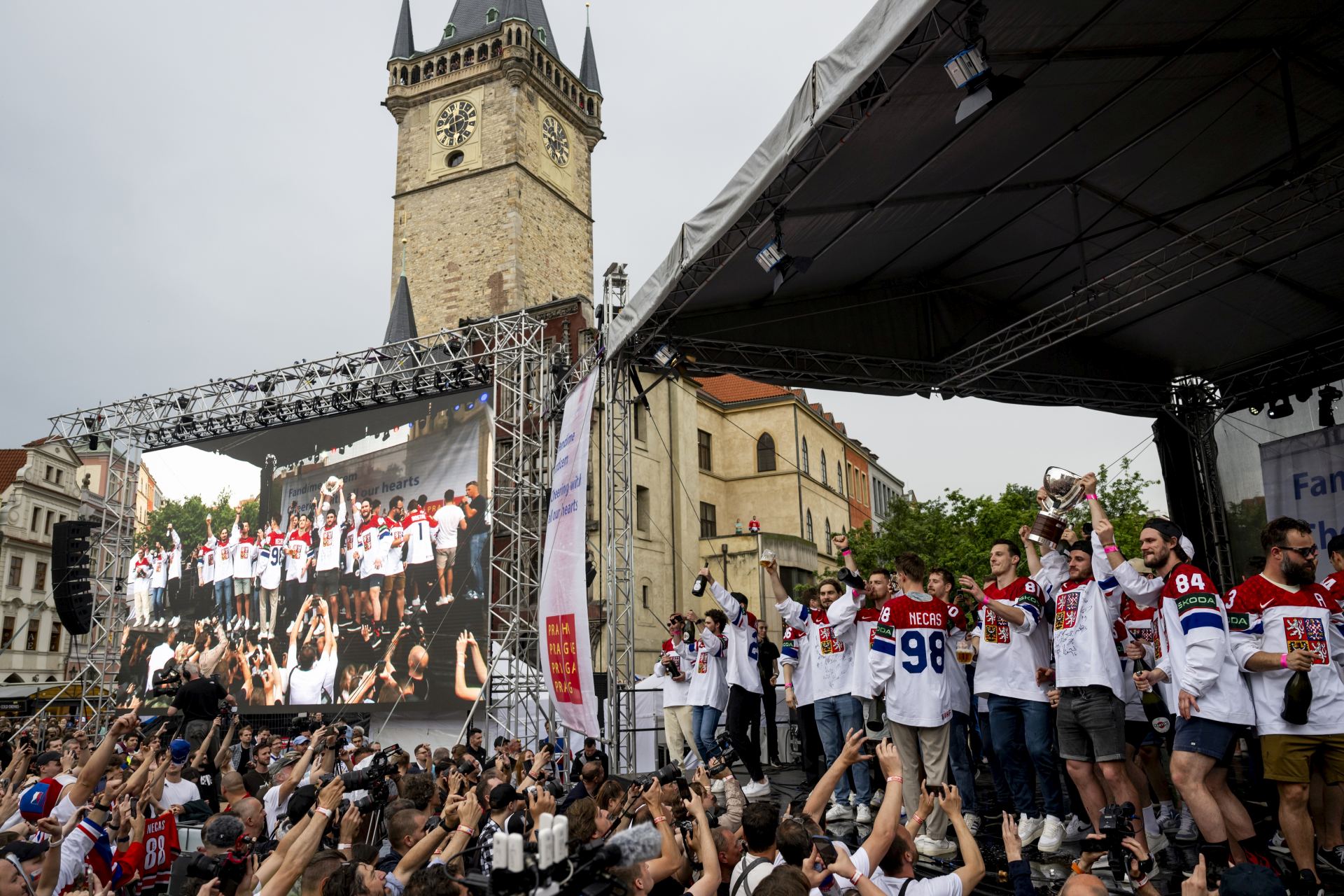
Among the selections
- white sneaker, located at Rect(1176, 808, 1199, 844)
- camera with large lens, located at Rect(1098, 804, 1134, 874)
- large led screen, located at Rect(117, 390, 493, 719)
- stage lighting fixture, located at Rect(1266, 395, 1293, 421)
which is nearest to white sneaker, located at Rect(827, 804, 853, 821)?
white sneaker, located at Rect(1176, 808, 1199, 844)

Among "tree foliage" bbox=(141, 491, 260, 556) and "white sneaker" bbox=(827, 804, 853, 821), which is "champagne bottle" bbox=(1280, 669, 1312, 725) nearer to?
"white sneaker" bbox=(827, 804, 853, 821)

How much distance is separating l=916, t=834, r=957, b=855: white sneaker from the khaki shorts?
1969 mm

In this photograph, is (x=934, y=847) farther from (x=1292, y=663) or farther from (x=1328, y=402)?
(x=1328, y=402)

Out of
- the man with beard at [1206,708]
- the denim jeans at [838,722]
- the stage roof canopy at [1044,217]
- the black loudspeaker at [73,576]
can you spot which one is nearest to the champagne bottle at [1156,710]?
the man with beard at [1206,708]

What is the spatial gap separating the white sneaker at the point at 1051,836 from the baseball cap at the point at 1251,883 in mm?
3061

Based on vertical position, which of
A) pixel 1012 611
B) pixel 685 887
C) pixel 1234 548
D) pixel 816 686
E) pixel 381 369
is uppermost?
pixel 381 369

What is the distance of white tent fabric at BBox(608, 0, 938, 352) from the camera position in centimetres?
630

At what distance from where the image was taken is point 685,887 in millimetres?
4125

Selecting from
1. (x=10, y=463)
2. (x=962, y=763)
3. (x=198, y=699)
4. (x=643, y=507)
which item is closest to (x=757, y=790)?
(x=962, y=763)

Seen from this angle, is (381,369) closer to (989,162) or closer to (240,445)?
(240,445)

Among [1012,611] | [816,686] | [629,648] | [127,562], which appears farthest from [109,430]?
[1012,611]

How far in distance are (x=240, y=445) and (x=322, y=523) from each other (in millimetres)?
3631

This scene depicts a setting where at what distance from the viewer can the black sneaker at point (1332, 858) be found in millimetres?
4805

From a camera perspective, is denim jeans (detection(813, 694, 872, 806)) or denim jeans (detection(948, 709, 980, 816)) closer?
denim jeans (detection(948, 709, 980, 816))
